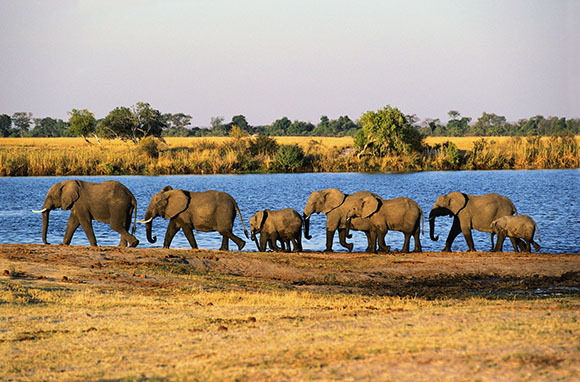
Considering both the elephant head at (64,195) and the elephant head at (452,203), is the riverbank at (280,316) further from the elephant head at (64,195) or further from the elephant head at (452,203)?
the elephant head at (452,203)

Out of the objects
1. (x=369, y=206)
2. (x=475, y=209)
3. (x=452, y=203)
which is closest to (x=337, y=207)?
(x=369, y=206)

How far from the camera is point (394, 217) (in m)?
22.8

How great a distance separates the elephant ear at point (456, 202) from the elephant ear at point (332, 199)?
9.98ft

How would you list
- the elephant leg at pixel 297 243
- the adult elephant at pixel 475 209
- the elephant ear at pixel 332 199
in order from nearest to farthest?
the elephant leg at pixel 297 243, the adult elephant at pixel 475 209, the elephant ear at pixel 332 199

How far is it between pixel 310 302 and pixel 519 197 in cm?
3500

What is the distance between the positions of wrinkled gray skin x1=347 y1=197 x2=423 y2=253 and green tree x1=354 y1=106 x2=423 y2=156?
4634 cm

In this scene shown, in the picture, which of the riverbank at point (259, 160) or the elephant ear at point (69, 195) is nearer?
the elephant ear at point (69, 195)

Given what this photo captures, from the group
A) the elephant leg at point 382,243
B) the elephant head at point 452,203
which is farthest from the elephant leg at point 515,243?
the elephant leg at point 382,243

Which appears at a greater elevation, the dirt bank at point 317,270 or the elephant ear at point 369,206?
the elephant ear at point 369,206

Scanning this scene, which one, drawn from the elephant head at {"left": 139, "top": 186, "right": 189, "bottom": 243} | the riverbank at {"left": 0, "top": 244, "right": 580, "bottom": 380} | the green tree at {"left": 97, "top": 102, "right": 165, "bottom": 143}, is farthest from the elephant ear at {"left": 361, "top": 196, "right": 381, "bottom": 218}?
the green tree at {"left": 97, "top": 102, "right": 165, "bottom": 143}

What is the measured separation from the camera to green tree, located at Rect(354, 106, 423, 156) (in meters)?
69.3

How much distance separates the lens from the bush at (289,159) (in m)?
69.0

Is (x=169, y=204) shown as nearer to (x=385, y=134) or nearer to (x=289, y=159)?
(x=289, y=159)

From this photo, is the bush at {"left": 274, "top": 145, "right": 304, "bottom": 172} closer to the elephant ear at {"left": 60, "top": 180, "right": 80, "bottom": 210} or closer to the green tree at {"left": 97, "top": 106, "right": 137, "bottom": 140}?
the green tree at {"left": 97, "top": 106, "right": 137, "bottom": 140}
